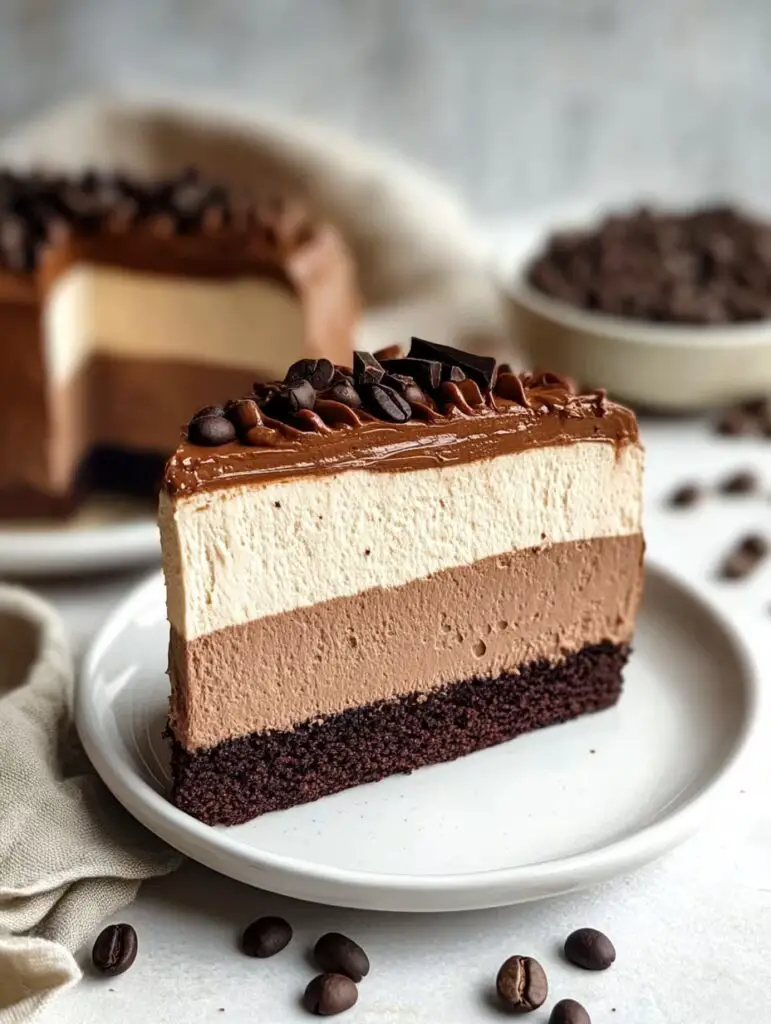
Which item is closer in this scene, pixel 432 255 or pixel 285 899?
pixel 285 899

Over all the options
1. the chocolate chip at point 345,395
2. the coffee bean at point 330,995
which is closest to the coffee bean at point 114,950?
the coffee bean at point 330,995

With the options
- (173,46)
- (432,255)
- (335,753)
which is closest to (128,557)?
(335,753)

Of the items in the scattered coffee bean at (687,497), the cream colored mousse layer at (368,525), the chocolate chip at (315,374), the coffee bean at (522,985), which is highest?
the chocolate chip at (315,374)

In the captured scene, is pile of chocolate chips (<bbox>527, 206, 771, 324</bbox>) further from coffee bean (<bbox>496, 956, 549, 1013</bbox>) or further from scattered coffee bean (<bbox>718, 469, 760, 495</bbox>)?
coffee bean (<bbox>496, 956, 549, 1013</bbox>)

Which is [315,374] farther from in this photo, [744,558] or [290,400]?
[744,558]

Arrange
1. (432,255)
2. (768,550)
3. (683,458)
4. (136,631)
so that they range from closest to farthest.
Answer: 1. (136,631)
2. (768,550)
3. (683,458)
4. (432,255)

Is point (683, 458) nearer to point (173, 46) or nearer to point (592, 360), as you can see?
point (592, 360)

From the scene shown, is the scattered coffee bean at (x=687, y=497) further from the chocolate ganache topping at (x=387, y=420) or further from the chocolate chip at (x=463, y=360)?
the chocolate chip at (x=463, y=360)
